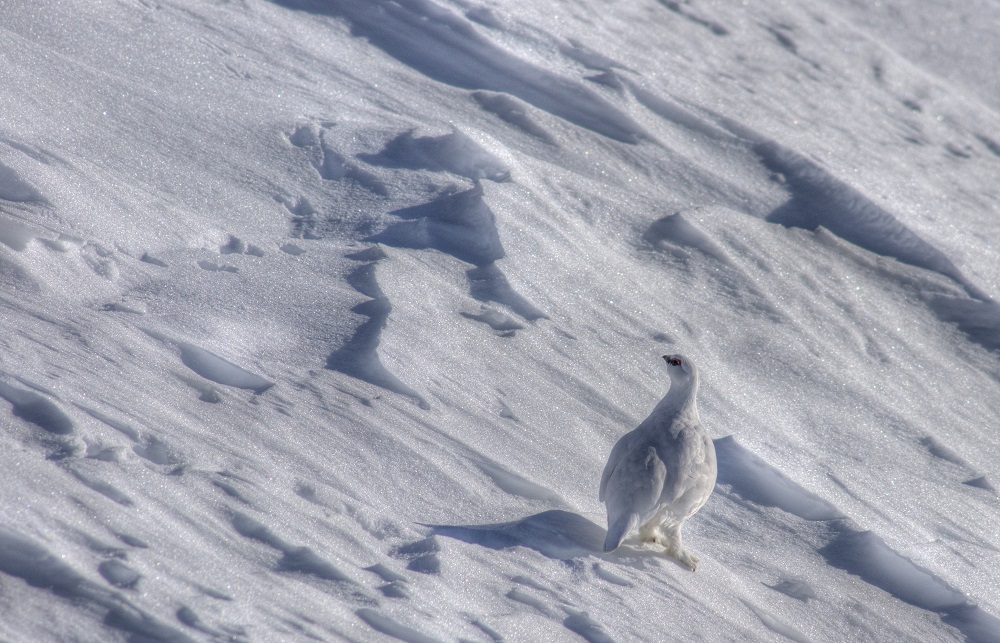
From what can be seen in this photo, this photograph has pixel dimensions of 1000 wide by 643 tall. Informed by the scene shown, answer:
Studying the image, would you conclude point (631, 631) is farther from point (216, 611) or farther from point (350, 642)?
point (216, 611)

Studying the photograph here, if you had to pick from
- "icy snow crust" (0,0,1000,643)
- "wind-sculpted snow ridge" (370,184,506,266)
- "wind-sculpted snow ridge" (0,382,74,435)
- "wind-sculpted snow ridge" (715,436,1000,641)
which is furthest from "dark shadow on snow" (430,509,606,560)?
"wind-sculpted snow ridge" (370,184,506,266)

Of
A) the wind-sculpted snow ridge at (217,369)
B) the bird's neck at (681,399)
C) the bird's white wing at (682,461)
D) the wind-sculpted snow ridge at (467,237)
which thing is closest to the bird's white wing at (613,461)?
the bird's white wing at (682,461)

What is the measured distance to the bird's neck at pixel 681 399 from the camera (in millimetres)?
3064

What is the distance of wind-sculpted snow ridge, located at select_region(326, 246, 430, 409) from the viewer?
300cm

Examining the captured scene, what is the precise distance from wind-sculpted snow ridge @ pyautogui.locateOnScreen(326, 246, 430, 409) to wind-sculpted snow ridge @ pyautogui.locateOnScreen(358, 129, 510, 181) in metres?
1.03

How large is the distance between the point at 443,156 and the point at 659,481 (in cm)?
250

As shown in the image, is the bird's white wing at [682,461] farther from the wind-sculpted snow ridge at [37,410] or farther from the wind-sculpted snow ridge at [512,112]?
the wind-sculpted snow ridge at [512,112]

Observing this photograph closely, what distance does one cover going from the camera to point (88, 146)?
384 cm

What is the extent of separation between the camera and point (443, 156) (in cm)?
459

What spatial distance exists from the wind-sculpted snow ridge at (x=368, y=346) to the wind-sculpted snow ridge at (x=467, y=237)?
0.39m

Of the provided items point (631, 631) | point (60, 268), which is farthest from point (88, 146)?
point (631, 631)

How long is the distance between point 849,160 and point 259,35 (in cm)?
365

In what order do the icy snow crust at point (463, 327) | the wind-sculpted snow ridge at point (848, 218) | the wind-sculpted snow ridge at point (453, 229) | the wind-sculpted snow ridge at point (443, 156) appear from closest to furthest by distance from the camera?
1. the icy snow crust at point (463, 327)
2. the wind-sculpted snow ridge at point (453, 229)
3. the wind-sculpted snow ridge at point (443, 156)
4. the wind-sculpted snow ridge at point (848, 218)

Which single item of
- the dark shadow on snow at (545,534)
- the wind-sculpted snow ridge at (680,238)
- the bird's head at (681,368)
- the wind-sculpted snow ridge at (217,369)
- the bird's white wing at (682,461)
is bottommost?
the wind-sculpted snow ridge at (217,369)
